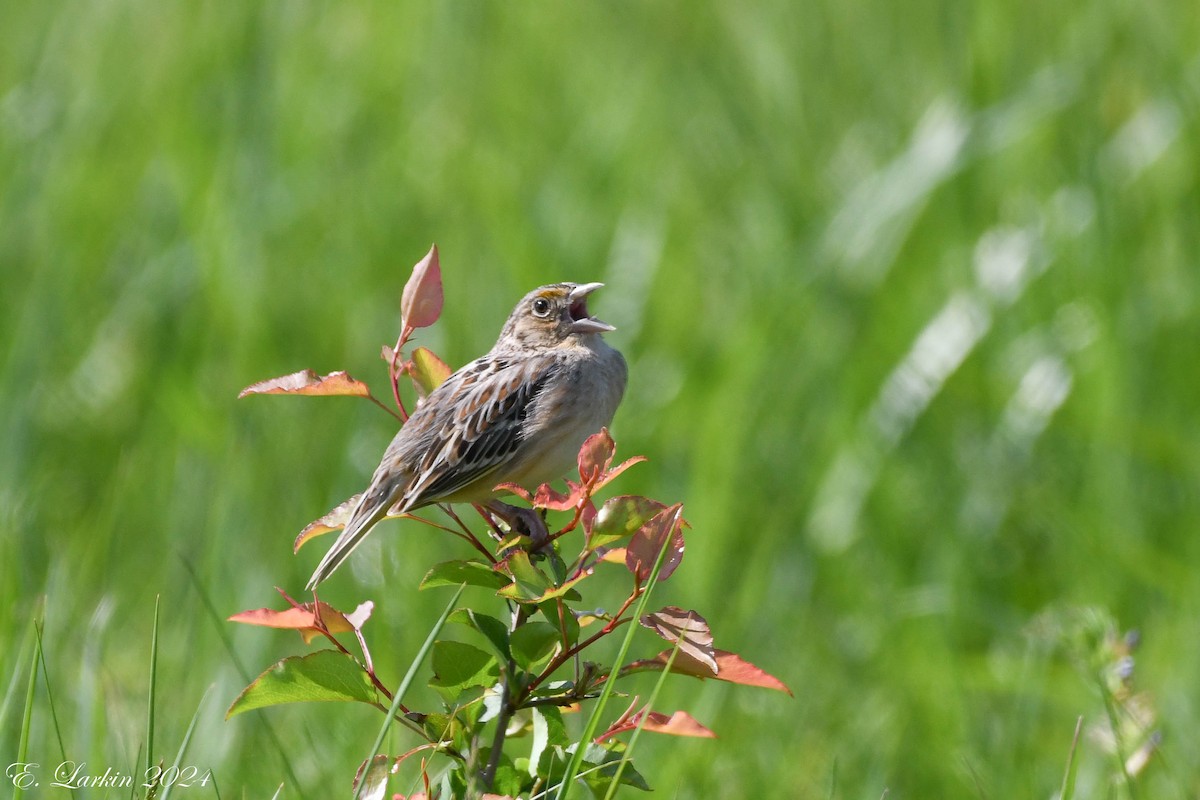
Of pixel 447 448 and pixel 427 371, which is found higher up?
pixel 427 371

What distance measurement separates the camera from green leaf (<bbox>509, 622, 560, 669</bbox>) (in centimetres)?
195

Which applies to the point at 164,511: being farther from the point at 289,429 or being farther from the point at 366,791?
the point at 366,791

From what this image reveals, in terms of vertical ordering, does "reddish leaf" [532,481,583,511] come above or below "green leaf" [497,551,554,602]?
above

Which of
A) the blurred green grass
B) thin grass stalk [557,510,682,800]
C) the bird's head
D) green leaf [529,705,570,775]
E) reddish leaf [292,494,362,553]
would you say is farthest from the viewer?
the blurred green grass

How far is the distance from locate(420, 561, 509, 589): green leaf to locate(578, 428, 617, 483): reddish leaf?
18cm

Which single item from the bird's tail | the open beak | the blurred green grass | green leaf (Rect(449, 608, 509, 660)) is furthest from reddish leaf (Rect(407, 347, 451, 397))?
the blurred green grass

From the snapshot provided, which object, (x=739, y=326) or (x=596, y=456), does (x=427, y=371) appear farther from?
(x=739, y=326)

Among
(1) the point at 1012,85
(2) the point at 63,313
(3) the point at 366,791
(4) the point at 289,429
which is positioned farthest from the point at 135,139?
(3) the point at 366,791

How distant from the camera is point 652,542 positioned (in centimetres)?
196

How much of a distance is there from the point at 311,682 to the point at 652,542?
18.6 inches

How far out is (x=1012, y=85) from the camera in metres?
6.69

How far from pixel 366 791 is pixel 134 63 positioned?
6883 millimetres

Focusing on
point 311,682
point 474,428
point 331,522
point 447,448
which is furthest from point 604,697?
point 474,428

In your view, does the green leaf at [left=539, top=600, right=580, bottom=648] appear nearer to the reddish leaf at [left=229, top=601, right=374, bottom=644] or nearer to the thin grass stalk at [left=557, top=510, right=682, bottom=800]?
the thin grass stalk at [left=557, top=510, right=682, bottom=800]
